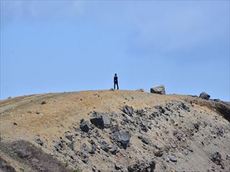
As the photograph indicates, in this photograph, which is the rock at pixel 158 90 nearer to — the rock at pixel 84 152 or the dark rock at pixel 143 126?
the dark rock at pixel 143 126

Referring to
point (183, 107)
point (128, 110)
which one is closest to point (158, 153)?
point (128, 110)

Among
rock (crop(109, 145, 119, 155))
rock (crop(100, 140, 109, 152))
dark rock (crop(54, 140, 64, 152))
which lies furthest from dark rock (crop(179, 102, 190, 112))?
dark rock (crop(54, 140, 64, 152))

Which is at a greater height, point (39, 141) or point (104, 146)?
point (39, 141)

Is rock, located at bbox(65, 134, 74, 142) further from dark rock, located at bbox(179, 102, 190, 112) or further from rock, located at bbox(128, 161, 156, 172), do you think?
dark rock, located at bbox(179, 102, 190, 112)

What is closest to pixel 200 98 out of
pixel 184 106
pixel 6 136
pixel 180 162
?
pixel 184 106

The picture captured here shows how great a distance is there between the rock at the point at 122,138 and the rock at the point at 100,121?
0.93 meters

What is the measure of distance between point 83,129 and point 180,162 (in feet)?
30.3

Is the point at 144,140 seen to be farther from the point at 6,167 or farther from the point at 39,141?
the point at 6,167

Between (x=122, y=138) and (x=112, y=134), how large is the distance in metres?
0.78

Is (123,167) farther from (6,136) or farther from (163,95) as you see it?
(163,95)

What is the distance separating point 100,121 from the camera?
146 feet

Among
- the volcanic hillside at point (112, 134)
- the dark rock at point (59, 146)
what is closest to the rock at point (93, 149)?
the volcanic hillside at point (112, 134)

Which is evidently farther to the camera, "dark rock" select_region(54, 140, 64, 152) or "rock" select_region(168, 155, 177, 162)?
"rock" select_region(168, 155, 177, 162)

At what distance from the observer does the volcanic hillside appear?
37.9 meters
